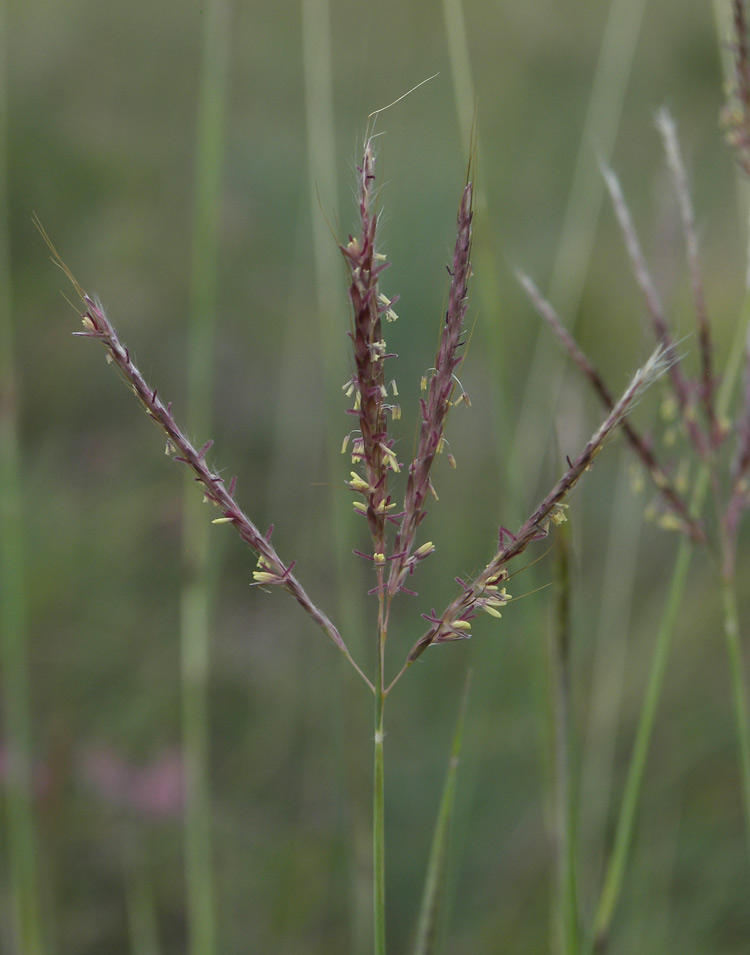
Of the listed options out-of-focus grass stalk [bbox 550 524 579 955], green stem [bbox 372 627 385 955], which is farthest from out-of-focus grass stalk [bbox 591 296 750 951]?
green stem [bbox 372 627 385 955]

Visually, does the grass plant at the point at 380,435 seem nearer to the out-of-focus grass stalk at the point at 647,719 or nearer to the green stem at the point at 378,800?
the green stem at the point at 378,800

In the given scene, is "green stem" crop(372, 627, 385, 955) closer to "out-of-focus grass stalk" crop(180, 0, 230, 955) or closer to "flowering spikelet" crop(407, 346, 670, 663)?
"flowering spikelet" crop(407, 346, 670, 663)

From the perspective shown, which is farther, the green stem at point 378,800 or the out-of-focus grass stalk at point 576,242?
the out-of-focus grass stalk at point 576,242

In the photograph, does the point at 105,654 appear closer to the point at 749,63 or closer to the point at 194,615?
the point at 194,615

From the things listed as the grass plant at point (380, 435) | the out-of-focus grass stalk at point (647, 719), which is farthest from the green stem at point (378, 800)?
the out-of-focus grass stalk at point (647, 719)

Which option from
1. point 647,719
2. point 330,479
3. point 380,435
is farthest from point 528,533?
point 330,479

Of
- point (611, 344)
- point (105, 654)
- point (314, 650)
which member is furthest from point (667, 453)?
point (105, 654)
